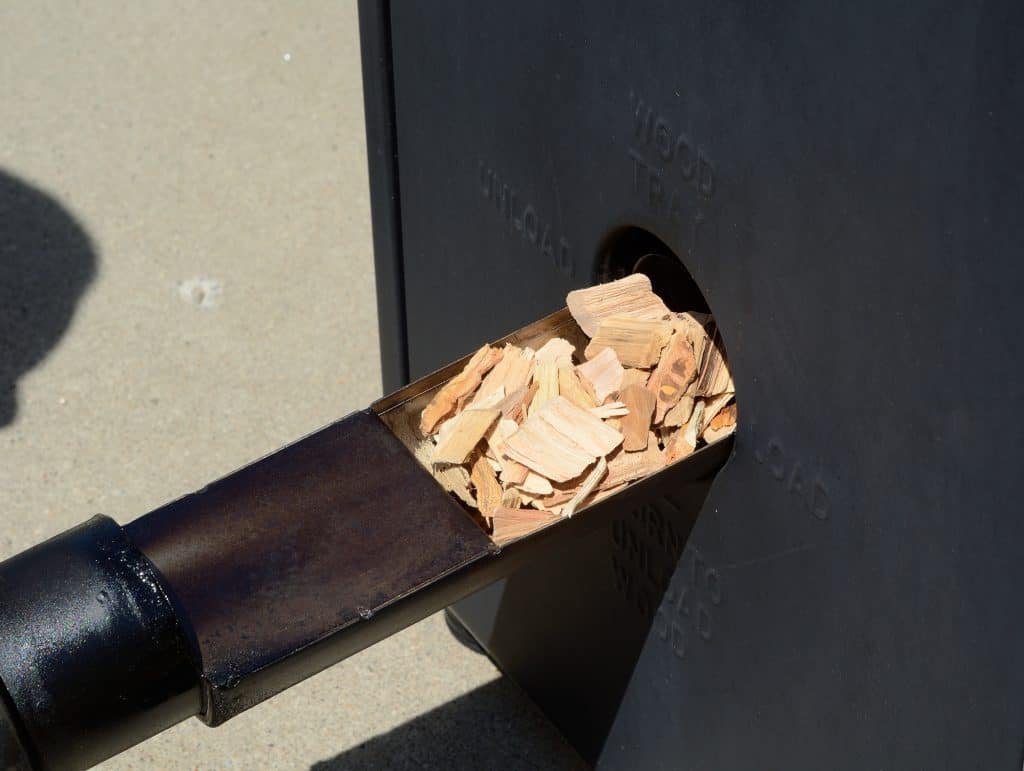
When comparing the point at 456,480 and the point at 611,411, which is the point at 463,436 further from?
the point at 611,411

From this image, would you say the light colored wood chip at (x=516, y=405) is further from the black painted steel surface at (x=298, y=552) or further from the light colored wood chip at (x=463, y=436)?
the black painted steel surface at (x=298, y=552)

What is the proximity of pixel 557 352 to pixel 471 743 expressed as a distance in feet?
3.68

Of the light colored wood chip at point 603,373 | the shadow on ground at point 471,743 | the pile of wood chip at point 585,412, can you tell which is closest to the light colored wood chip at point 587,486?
the pile of wood chip at point 585,412

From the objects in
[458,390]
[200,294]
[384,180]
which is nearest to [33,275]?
[200,294]

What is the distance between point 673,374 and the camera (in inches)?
68.0

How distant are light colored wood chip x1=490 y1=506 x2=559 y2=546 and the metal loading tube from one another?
0.08 ft

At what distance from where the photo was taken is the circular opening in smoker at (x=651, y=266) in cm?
187

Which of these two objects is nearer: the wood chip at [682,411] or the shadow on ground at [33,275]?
the wood chip at [682,411]

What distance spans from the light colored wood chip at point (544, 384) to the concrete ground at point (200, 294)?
43.0 inches

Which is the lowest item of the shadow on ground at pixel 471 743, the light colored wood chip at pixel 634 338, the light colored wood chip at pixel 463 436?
the shadow on ground at pixel 471 743

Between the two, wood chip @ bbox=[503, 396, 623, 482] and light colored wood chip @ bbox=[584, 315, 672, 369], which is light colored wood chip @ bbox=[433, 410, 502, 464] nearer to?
wood chip @ bbox=[503, 396, 623, 482]

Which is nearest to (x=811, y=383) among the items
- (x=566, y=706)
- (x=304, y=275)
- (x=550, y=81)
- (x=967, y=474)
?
(x=967, y=474)

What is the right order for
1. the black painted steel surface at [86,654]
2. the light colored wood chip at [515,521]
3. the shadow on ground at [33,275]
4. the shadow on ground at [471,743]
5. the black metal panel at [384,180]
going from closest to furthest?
the black painted steel surface at [86,654] → the light colored wood chip at [515,521] → the black metal panel at [384,180] → the shadow on ground at [471,743] → the shadow on ground at [33,275]

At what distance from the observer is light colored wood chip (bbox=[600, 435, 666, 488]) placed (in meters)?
1.68
